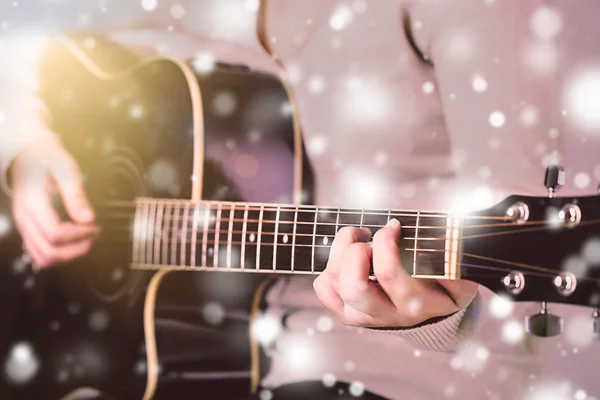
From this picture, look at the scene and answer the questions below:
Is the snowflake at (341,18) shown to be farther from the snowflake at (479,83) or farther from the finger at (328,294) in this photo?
the finger at (328,294)

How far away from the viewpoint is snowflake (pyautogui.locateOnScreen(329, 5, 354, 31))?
95 cm

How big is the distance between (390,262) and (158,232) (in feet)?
1.35

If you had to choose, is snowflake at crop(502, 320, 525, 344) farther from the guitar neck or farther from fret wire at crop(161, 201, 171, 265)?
fret wire at crop(161, 201, 171, 265)

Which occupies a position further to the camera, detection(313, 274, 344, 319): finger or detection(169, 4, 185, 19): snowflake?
detection(169, 4, 185, 19): snowflake

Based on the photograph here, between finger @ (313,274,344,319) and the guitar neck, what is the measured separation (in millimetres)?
20

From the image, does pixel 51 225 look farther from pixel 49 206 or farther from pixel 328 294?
pixel 328 294

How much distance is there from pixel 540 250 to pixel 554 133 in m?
0.25

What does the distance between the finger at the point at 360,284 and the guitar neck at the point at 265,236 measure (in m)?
0.05

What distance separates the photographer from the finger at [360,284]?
634mm

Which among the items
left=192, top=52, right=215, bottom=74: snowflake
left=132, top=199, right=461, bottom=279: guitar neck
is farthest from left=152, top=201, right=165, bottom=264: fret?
left=192, top=52, right=215, bottom=74: snowflake

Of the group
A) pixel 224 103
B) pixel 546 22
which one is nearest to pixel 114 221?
pixel 224 103

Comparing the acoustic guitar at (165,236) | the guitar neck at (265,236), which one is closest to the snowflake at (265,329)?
the acoustic guitar at (165,236)

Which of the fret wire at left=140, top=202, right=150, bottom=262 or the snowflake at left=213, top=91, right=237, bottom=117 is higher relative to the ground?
the snowflake at left=213, top=91, right=237, bottom=117

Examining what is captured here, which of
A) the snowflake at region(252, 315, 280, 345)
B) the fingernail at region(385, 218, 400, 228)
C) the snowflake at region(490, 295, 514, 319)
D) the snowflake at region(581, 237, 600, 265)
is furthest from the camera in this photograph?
the snowflake at region(252, 315, 280, 345)
